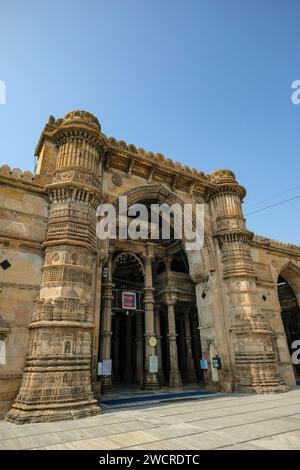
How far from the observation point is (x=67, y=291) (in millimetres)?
9117

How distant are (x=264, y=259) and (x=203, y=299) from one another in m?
5.94

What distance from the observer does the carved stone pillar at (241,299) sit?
12.8 m

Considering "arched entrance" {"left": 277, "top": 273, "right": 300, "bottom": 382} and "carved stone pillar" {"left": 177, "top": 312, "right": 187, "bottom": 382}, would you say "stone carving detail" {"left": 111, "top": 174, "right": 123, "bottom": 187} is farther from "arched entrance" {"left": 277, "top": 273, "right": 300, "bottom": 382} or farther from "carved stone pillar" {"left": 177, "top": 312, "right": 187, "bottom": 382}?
"arched entrance" {"left": 277, "top": 273, "right": 300, "bottom": 382}

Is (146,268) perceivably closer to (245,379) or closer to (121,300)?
(121,300)

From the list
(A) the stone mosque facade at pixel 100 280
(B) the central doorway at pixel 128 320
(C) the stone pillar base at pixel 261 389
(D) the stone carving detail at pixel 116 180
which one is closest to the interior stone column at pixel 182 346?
(A) the stone mosque facade at pixel 100 280

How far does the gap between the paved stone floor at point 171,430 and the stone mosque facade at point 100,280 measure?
104cm

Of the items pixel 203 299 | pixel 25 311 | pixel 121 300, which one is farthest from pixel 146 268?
pixel 25 311

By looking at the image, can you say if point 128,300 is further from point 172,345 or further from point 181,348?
point 181,348

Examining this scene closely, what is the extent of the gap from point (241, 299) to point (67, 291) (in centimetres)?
894

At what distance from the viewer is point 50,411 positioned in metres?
7.34

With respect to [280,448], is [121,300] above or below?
above

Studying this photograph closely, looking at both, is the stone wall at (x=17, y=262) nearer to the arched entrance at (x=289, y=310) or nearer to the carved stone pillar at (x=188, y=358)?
the carved stone pillar at (x=188, y=358)

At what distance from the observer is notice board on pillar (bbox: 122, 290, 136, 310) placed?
51.9ft

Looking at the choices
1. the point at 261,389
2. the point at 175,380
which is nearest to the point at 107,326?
the point at 175,380
